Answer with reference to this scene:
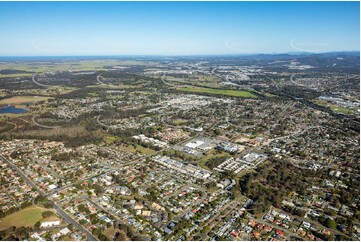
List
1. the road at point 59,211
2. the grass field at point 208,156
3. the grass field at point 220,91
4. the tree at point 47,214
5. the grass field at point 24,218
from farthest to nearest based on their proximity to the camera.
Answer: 1. the grass field at point 220,91
2. the grass field at point 208,156
3. the tree at point 47,214
4. the grass field at point 24,218
5. the road at point 59,211

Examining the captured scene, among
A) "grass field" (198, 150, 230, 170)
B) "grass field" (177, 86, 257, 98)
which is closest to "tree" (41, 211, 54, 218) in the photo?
"grass field" (198, 150, 230, 170)

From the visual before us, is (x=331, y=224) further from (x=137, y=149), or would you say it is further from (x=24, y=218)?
(x=24, y=218)

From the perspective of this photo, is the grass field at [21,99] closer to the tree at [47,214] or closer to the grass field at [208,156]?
the grass field at [208,156]

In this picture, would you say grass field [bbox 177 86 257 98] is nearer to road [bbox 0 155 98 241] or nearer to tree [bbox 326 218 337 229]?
tree [bbox 326 218 337 229]

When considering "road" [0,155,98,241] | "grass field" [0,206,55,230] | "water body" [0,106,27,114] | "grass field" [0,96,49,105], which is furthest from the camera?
"grass field" [0,96,49,105]

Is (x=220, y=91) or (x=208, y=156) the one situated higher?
(x=220, y=91)

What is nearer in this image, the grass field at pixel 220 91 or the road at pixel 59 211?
the road at pixel 59 211

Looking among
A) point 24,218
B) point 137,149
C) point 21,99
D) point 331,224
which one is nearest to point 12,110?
point 21,99

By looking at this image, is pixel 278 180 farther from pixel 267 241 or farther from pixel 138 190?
pixel 138 190

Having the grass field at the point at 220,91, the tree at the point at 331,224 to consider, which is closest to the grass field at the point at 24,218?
the tree at the point at 331,224
